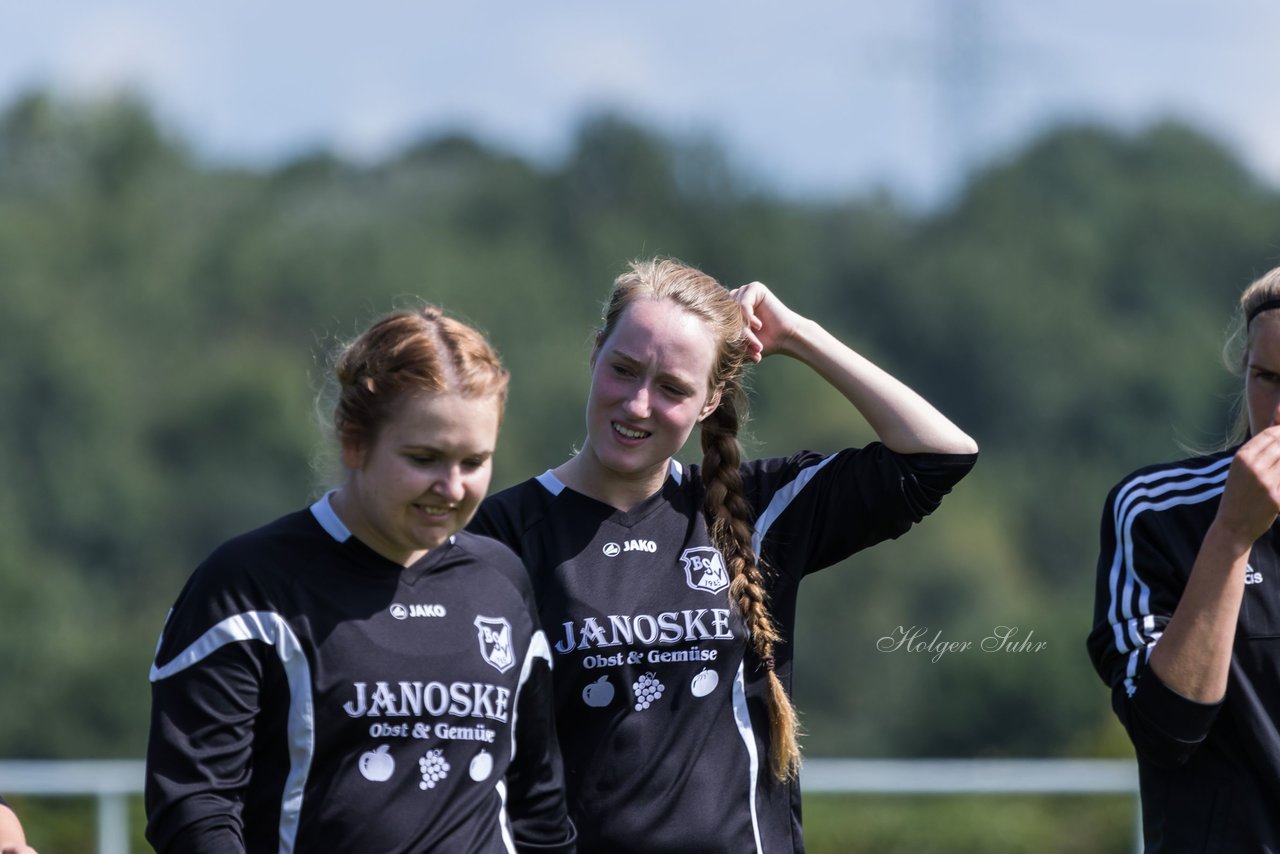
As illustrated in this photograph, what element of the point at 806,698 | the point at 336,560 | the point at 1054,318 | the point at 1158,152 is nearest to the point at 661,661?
the point at 336,560

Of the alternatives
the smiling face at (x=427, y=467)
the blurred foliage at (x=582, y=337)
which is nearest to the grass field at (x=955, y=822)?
the smiling face at (x=427, y=467)

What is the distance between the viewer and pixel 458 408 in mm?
3027

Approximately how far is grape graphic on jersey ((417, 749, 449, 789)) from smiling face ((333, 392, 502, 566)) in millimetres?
363

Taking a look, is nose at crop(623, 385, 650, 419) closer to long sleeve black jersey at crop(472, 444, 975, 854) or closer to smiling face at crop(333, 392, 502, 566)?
long sleeve black jersey at crop(472, 444, 975, 854)

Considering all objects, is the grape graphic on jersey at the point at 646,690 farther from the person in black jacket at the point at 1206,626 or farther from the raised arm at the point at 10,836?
the raised arm at the point at 10,836

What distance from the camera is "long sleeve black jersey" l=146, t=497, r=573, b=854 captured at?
2906 mm

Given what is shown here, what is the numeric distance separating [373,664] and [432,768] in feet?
0.68

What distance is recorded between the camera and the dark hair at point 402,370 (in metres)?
3.05

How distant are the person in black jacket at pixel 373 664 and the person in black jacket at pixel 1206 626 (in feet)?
3.78

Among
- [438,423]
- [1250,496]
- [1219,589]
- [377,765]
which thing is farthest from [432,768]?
[1250,496]

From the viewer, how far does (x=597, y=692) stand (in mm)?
3389

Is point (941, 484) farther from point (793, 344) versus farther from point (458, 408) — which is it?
point (458, 408)

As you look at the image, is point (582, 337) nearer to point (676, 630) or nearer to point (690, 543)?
point (690, 543)

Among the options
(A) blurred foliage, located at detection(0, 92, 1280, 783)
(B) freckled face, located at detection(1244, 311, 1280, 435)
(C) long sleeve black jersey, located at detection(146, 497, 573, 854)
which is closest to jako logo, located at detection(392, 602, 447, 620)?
(C) long sleeve black jersey, located at detection(146, 497, 573, 854)
